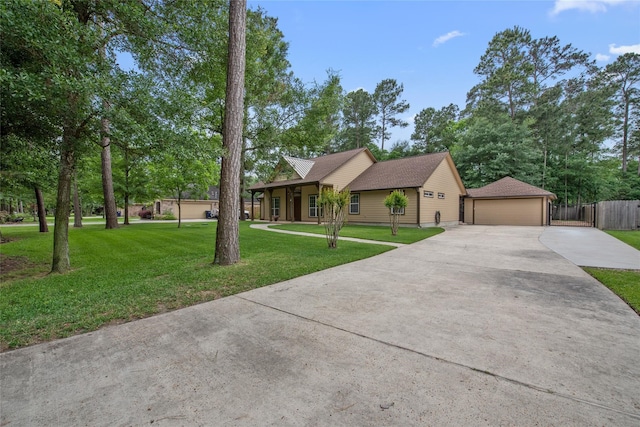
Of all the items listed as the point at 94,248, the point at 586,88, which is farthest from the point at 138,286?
the point at 586,88

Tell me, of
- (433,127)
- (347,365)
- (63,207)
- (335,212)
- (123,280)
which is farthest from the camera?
(433,127)

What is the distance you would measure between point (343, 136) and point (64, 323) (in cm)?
3658

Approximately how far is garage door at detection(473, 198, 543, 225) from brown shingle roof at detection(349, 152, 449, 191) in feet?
20.9

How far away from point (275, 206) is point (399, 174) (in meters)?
10.2

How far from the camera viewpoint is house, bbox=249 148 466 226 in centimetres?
1697

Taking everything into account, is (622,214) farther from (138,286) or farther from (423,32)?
(138,286)

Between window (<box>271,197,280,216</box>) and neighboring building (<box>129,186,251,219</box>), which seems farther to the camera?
neighboring building (<box>129,186,251,219</box>)

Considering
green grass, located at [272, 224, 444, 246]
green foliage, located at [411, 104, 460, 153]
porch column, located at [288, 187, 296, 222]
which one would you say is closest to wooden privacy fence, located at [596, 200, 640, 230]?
green grass, located at [272, 224, 444, 246]

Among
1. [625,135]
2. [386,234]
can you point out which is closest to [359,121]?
[386,234]

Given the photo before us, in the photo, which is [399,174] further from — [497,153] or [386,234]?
[497,153]

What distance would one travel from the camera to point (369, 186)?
18297 millimetres

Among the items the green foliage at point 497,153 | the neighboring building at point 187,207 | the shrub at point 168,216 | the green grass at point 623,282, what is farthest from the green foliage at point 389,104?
the green grass at point 623,282

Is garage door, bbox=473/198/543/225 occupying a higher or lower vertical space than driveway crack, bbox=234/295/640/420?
higher

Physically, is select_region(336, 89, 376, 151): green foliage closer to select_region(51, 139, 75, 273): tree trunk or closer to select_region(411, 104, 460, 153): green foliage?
select_region(411, 104, 460, 153): green foliage
